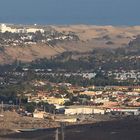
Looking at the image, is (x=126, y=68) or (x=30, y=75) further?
(x=126, y=68)

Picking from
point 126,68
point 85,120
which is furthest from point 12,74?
point 85,120

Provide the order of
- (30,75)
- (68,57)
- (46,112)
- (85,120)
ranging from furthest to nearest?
(68,57), (30,75), (46,112), (85,120)

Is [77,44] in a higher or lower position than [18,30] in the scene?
lower

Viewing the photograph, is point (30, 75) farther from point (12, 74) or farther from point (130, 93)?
point (130, 93)

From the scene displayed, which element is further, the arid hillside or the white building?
the white building

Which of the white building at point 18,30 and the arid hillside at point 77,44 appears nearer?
the arid hillside at point 77,44

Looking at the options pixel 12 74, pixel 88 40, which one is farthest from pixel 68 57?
pixel 88 40

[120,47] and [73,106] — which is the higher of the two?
[120,47]

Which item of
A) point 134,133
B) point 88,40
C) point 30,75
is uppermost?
point 88,40

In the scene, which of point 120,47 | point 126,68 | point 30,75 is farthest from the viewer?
point 120,47

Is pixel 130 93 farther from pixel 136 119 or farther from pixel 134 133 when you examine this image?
pixel 134 133

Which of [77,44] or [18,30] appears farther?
[18,30]
